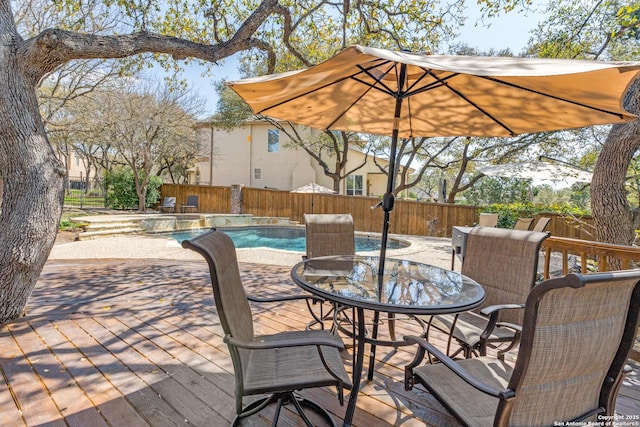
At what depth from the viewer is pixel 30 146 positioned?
2951 mm

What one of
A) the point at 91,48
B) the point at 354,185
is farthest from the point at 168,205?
the point at 91,48

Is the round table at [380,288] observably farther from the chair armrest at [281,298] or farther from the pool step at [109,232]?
the pool step at [109,232]

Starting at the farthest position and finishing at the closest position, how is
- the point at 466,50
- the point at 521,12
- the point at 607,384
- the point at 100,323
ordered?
the point at 466,50, the point at 521,12, the point at 100,323, the point at 607,384

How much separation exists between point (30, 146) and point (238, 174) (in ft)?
50.6

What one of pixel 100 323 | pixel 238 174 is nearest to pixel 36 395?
pixel 100 323

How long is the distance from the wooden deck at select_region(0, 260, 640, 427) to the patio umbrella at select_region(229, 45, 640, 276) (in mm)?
997

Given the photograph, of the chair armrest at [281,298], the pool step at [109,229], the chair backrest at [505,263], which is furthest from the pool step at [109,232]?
the chair backrest at [505,263]

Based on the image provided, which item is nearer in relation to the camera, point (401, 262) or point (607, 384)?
point (607, 384)

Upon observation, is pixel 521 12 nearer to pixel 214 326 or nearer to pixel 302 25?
pixel 302 25

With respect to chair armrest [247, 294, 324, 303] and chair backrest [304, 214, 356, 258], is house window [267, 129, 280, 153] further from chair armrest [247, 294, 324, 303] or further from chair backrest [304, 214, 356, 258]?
chair armrest [247, 294, 324, 303]

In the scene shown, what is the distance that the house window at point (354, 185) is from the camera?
19.3 meters

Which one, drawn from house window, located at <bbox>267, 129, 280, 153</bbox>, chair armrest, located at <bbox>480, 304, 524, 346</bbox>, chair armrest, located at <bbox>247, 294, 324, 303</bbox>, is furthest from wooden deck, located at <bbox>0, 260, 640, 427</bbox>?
house window, located at <bbox>267, 129, 280, 153</bbox>

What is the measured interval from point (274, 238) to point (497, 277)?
10.5m

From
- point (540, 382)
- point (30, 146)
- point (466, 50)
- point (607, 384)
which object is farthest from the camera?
point (466, 50)
